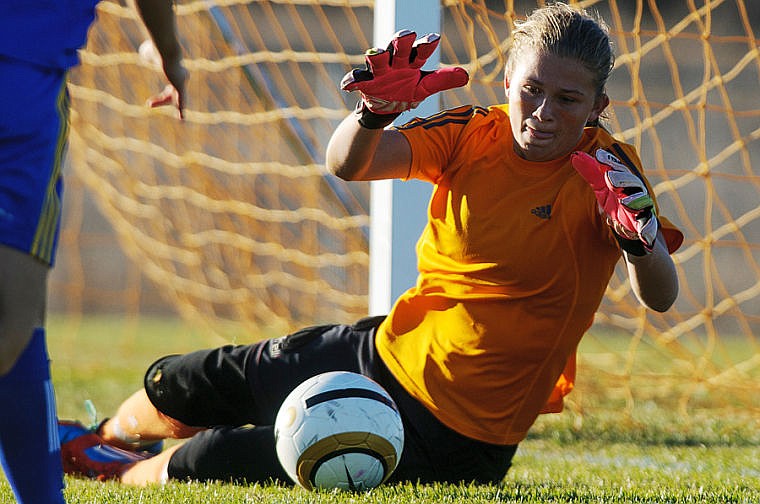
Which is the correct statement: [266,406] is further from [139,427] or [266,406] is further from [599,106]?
[599,106]

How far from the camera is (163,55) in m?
2.62

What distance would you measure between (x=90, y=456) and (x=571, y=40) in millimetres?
1955

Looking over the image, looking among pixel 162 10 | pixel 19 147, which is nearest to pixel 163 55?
pixel 162 10

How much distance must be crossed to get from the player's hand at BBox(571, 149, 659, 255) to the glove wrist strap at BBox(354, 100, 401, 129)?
0.47 m

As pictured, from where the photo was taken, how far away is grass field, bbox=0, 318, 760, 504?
9.23 feet

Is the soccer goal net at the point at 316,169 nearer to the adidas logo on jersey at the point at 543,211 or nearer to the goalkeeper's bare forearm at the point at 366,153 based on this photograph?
the goalkeeper's bare forearm at the point at 366,153

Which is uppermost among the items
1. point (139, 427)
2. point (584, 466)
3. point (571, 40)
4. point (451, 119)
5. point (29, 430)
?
point (571, 40)

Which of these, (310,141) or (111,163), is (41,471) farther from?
(111,163)

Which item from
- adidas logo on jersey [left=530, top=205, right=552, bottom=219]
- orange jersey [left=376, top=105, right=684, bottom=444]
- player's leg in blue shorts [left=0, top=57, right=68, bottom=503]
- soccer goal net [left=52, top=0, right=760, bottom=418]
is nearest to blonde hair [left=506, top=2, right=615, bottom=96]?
orange jersey [left=376, top=105, right=684, bottom=444]

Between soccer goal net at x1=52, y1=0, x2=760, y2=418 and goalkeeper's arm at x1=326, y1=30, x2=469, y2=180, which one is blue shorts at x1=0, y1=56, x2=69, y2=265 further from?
soccer goal net at x1=52, y1=0, x2=760, y2=418

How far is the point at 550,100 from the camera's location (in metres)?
2.75

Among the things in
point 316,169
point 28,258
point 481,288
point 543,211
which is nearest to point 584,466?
point 481,288

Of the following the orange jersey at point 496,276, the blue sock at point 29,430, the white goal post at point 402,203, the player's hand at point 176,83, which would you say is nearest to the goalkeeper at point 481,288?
the orange jersey at point 496,276

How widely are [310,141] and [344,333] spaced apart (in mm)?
2343
